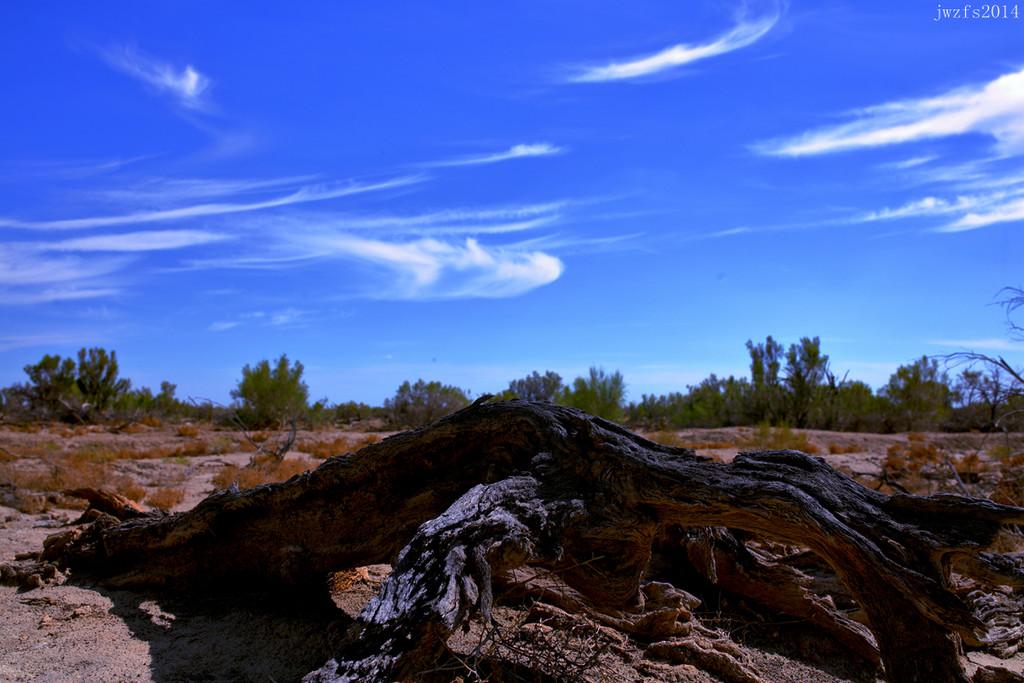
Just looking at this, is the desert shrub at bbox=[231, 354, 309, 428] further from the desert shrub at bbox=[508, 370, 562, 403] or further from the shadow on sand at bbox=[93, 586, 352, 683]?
the shadow on sand at bbox=[93, 586, 352, 683]

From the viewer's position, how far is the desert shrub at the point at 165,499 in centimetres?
919

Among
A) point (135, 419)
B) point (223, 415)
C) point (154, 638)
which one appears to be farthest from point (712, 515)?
point (223, 415)

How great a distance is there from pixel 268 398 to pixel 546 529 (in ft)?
67.1

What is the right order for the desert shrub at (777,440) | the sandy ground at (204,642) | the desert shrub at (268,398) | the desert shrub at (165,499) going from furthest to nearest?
the desert shrub at (268,398)
the desert shrub at (777,440)
the desert shrub at (165,499)
the sandy ground at (204,642)

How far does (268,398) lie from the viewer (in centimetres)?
2316

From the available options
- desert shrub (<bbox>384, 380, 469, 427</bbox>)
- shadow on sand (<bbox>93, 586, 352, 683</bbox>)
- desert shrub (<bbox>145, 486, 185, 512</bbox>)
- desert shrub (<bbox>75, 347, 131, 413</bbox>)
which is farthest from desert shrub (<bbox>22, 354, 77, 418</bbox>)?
shadow on sand (<bbox>93, 586, 352, 683</bbox>)

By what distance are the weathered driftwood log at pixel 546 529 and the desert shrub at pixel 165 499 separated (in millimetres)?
3626

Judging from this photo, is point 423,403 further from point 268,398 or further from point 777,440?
point 777,440

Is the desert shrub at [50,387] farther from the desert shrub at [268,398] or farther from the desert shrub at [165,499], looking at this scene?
the desert shrub at [165,499]

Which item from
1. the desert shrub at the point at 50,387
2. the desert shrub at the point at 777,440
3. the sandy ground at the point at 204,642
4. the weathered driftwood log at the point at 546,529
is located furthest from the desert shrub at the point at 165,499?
the desert shrub at the point at 50,387

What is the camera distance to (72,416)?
23.4 meters

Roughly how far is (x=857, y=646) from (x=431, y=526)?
3.28 metres

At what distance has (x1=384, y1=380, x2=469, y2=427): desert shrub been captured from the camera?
23938 millimetres

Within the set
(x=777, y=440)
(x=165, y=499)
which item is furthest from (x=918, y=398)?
(x=165, y=499)
